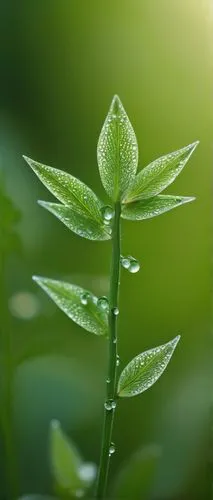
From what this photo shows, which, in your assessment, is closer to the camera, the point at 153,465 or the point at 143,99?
the point at 153,465

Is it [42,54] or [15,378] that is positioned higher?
[42,54]

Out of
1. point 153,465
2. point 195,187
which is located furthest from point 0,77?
point 153,465

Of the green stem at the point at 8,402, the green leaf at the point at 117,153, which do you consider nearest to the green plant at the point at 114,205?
the green leaf at the point at 117,153

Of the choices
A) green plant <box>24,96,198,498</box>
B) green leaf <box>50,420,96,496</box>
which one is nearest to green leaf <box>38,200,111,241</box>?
green plant <box>24,96,198,498</box>

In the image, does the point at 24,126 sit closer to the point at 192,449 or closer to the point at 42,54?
the point at 42,54

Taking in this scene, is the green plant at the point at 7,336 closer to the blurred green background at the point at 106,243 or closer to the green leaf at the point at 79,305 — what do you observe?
the blurred green background at the point at 106,243

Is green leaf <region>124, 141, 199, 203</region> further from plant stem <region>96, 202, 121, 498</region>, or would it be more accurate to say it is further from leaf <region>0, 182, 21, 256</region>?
leaf <region>0, 182, 21, 256</region>

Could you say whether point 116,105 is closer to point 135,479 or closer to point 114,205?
point 114,205
